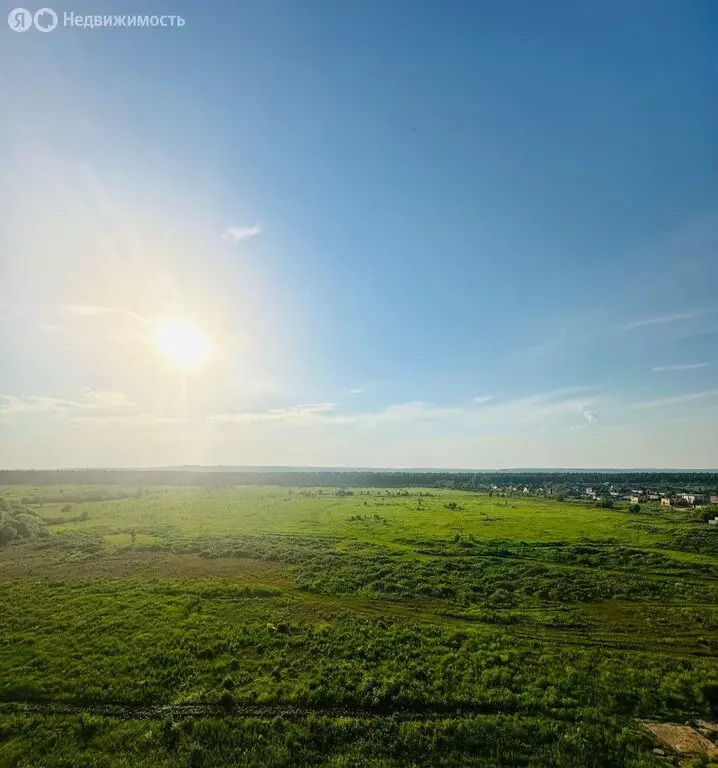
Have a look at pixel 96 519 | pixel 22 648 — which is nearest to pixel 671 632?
pixel 22 648

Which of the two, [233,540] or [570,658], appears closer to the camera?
[570,658]

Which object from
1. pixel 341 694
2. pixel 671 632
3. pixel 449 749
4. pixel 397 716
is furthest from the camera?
pixel 671 632

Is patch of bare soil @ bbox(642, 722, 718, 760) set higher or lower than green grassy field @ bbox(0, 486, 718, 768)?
lower

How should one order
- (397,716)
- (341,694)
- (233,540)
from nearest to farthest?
(397,716)
(341,694)
(233,540)

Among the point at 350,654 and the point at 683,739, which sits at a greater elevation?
the point at 350,654

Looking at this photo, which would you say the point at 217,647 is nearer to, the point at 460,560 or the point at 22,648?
the point at 22,648

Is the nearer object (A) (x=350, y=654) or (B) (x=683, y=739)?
(B) (x=683, y=739)

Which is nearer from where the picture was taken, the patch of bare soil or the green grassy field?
the patch of bare soil
